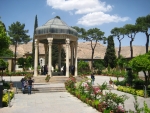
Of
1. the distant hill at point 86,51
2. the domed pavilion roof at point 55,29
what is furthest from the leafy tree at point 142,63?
the distant hill at point 86,51

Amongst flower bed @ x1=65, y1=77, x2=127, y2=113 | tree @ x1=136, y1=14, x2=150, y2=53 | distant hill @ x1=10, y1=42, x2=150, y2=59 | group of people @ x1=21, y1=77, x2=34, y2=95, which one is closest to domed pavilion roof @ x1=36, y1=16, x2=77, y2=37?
group of people @ x1=21, y1=77, x2=34, y2=95

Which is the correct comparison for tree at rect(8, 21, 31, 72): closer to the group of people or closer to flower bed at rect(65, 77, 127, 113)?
the group of people

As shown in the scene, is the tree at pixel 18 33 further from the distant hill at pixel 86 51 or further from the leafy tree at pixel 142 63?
the leafy tree at pixel 142 63

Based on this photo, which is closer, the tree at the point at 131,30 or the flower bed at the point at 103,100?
the flower bed at the point at 103,100

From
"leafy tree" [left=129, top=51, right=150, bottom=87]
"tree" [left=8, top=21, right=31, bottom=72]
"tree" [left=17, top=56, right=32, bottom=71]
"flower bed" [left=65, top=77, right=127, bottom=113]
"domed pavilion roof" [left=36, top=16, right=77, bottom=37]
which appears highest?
"tree" [left=8, top=21, right=31, bottom=72]

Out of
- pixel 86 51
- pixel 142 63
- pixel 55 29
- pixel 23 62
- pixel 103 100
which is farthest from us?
pixel 86 51

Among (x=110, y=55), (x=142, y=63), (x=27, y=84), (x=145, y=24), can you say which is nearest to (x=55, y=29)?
(x=27, y=84)

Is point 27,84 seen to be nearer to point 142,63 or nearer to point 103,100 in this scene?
point 103,100

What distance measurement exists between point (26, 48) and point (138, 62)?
5274 centimetres

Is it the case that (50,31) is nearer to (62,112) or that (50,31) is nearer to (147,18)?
(62,112)

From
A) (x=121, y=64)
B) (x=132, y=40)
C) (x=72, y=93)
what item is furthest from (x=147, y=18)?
(x=72, y=93)

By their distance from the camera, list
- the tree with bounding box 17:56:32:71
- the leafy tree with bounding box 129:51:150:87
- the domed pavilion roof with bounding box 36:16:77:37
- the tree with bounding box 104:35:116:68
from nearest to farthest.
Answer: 1. the leafy tree with bounding box 129:51:150:87
2. the domed pavilion roof with bounding box 36:16:77:37
3. the tree with bounding box 17:56:32:71
4. the tree with bounding box 104:35:116:68

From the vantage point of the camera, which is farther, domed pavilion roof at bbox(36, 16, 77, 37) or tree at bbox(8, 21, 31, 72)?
tree at bbox(8, 21, 31, 72)

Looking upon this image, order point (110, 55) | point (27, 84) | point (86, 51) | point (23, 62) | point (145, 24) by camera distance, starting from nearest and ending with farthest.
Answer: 1. point (27, 84)
2. point (145, 24)
3. point (23, 62)
4. point (110, 55)
5. point (86, 51)
